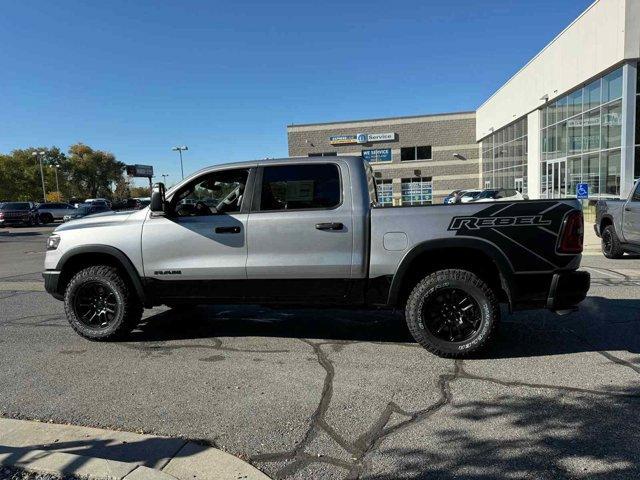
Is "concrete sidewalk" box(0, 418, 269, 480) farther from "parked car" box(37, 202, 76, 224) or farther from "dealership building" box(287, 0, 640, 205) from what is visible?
"parked car" box(37, 202, 76, 224)

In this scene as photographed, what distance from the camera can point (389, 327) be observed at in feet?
19.3

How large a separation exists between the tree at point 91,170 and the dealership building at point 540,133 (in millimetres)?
63006

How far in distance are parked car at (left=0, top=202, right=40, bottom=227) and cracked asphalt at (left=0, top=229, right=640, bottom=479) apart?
100 ft

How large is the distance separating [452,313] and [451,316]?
1.2 inches

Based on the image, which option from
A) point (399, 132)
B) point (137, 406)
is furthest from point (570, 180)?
point (137, 406)

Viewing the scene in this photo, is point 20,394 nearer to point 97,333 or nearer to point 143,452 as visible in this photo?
point 97,333

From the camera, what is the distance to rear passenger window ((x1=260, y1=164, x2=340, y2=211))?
5.00 metres

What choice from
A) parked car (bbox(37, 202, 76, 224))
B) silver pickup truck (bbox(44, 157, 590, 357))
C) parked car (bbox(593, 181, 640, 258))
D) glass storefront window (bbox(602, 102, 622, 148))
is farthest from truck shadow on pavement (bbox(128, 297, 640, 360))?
parked car (bbox(37, 202, 76, 224))

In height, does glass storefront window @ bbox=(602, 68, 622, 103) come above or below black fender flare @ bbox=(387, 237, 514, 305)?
above

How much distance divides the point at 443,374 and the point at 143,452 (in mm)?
2528

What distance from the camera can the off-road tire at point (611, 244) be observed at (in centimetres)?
1042

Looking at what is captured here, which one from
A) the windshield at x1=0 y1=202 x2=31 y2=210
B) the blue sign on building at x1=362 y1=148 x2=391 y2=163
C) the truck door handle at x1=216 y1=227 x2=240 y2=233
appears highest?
the blue sign on building at x1=362 y1=148 x2=391 y2=163

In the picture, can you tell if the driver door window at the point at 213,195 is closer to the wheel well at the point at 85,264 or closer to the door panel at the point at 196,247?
the door panel at the point at 196,247

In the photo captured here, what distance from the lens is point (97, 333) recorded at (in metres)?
5.54
